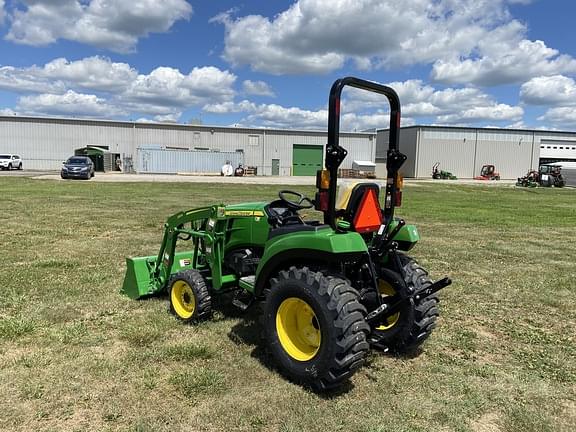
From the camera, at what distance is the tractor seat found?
388 centimetres

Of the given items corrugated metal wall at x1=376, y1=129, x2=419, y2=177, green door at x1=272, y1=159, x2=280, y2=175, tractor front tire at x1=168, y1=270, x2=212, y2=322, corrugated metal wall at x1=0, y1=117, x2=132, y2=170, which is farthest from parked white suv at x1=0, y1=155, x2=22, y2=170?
tractor front tire at x1=168, y1=270, x2=212, y2=322

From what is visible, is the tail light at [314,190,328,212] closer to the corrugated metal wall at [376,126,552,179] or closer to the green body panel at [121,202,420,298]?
the green body panel at [121,202,420,298]

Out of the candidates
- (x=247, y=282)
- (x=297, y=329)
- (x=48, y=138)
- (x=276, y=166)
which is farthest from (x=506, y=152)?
(x=297, y=329)

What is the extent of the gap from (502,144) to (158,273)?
62.9 m

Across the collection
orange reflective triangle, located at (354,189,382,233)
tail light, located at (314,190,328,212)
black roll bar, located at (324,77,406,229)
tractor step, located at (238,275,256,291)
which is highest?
black roll bar, located at (324,77,406,229)

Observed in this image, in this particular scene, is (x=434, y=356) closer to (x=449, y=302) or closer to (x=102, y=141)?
(x=449, y=302)

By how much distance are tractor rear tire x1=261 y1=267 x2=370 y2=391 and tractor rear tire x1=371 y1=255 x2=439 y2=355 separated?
75 centimetres

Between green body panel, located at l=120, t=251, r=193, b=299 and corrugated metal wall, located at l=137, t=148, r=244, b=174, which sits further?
corrugated metal wall, located at l=137, t=148, r=244, b=174

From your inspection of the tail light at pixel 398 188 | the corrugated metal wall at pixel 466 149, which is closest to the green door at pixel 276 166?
the corrugated metal wall at pixel 466 149

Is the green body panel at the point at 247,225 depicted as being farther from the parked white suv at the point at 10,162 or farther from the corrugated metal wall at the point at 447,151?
the corrugated metal wall at the point at 447,151

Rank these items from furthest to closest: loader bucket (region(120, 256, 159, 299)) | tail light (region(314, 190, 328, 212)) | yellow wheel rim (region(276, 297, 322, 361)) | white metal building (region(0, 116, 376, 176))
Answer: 1. white metal building (region(0, 116, 376, 176))
2. loader bucket (region(120, 256, 159, 299))
3. yellow wheel rim (region(276, 297, 322, 361))
4. tail light (region(314, 190, 328, 212))

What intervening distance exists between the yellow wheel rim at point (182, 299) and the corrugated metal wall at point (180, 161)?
4307 centimetres

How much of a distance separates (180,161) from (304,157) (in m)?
16.0

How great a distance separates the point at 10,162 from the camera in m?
44.3
